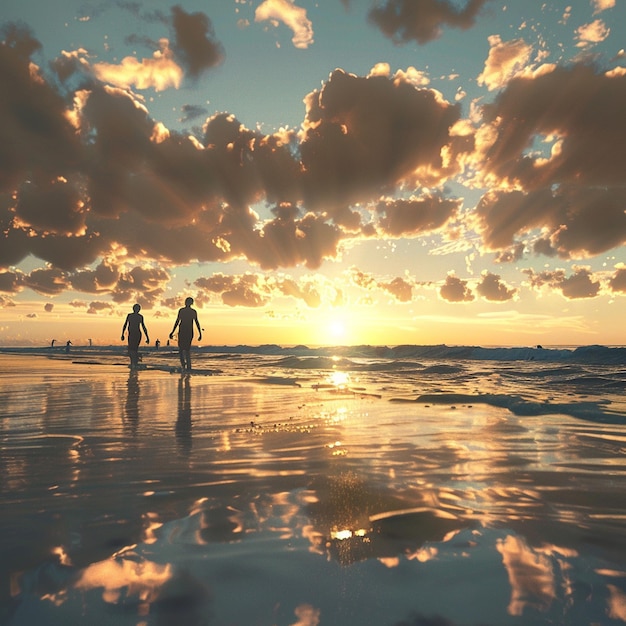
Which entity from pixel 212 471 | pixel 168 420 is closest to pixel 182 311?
pixel 168 420

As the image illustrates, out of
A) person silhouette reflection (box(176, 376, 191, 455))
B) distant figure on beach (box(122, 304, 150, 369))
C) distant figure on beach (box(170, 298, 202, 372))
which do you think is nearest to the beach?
person silhouette reflection (box(176, 376, 191, 455))

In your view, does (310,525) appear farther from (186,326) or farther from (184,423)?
(186,326)

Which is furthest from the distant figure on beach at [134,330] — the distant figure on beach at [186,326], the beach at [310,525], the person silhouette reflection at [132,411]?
the beach at [310,525]

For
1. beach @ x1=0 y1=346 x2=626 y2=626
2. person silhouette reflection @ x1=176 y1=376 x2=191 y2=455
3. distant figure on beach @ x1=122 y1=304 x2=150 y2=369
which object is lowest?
person silhouette reflection @ x1=176 y1=376 x2=191 y2=455

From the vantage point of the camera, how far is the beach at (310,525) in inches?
61.7

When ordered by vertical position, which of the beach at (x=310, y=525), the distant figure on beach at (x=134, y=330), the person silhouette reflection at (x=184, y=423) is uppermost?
the distant figure on beach at (x=134, y=330)

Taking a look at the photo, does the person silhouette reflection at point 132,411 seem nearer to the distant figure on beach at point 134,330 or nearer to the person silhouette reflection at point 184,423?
the person silhouette reflection at point 184,423

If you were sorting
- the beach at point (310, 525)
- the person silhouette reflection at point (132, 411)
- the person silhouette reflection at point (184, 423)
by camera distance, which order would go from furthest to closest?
the person silhouette reflection at point (132, 411), the person silhouette reflection at point (184, 423), the beach at point (310, 525)

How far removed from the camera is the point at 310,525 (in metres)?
2.30

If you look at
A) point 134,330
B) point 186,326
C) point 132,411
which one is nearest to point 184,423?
point 132,411

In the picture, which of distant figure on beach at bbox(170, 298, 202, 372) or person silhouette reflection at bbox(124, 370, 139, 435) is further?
distant figure on beach at bbox(170, 298, 202, 372)

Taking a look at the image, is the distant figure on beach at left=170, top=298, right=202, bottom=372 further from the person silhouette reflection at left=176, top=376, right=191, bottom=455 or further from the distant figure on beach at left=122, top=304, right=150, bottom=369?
the person silhouette reflection at left=176, top=376, right=191, bottom=455

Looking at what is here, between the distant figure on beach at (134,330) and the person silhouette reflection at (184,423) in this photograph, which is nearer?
the person silhouette reflection at (184,423)

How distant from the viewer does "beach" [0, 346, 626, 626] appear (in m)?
1.57
